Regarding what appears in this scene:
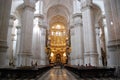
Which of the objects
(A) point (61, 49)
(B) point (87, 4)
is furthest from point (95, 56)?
(A) point (61, 49)

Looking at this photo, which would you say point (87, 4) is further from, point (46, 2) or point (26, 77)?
point (46, 2)

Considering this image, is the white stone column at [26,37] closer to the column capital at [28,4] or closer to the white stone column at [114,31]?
the column capital at [28,4]

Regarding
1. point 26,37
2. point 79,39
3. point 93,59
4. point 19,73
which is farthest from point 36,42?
point 19,73

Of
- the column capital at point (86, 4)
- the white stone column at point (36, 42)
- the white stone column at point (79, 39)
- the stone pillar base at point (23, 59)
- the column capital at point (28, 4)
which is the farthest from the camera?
the white stone column at point (36, 42)

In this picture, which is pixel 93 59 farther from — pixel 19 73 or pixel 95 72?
pixel 19 73

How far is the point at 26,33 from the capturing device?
13.8 meters

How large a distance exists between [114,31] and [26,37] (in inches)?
328

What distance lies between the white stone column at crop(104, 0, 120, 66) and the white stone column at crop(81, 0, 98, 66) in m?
4.03

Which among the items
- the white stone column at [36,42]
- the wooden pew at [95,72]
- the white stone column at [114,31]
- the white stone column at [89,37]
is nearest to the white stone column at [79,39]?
the white stone column at [36,42]

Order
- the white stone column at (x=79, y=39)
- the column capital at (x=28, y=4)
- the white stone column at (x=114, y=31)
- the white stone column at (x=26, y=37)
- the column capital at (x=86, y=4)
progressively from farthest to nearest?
1. the white stone column at (x=79, y=39)
2. the column capital at (x=86, y=4)
3. the column capital at (x=28, y=4)
4. the white stone column at (x=26, y=37)
5. the white stone column at (x=114, y=31)

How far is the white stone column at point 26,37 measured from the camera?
12922 mm

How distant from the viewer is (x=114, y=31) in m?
8.97

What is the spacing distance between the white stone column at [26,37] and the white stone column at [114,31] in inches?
299

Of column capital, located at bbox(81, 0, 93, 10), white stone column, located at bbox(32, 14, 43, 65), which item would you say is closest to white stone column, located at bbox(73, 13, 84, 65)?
white stone column, located at bbox(32, 14, 43, 65)
